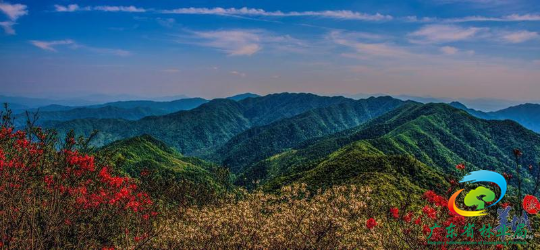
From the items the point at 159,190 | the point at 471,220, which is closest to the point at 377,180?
the point at 159,190

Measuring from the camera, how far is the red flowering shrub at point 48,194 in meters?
17.6

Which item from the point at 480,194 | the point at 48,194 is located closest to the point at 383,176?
the point at 480,194

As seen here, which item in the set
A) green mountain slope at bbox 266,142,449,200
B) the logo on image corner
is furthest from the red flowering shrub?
green mountain slope at bbox 266,142,449,200

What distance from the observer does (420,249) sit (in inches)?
727

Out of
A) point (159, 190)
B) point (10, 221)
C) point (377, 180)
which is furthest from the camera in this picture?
point (377, 180)

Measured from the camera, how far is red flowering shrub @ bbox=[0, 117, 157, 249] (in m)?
17.6

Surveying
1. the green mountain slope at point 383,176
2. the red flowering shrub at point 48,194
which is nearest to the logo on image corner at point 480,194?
the red flowering shrub at point 48,194

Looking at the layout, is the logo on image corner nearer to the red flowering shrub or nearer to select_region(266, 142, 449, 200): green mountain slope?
the red flowering shrub

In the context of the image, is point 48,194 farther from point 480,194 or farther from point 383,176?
point 383,176

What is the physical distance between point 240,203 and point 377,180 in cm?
6549

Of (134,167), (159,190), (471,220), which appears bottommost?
(134,167)

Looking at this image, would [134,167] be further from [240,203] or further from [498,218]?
[498,218]

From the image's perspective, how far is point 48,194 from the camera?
24.0 m

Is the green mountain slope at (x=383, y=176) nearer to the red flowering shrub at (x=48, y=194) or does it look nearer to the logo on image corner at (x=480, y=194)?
the logo on image corner at (x=480, y=194)
